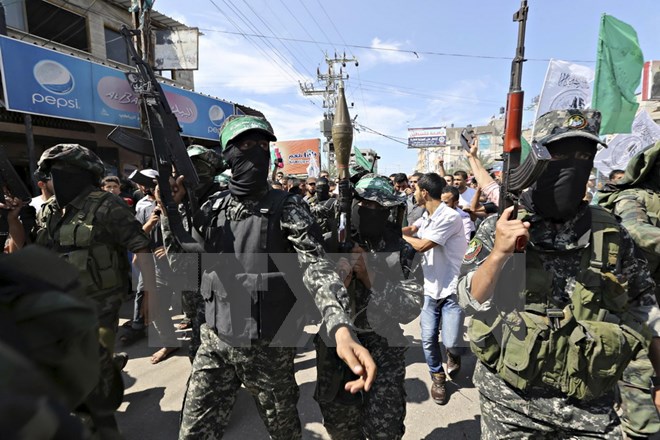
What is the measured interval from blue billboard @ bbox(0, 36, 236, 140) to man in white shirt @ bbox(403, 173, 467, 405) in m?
7.68

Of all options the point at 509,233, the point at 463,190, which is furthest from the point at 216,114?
the point at 509,233

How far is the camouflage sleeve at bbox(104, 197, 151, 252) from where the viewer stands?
8.57ft

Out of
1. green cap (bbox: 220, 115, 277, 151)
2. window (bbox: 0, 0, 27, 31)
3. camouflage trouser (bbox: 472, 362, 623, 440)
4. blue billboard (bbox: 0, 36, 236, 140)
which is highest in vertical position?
window (bbox: 0, 0, 27, 31)

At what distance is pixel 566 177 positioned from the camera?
171cm

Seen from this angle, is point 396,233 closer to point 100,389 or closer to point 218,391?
point 218,391

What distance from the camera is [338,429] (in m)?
2.19

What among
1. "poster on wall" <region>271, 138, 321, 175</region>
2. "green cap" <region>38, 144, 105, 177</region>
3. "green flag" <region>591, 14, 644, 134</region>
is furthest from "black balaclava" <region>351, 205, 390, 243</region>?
"poster on wall" <region>271, 138, 321, 175</region>

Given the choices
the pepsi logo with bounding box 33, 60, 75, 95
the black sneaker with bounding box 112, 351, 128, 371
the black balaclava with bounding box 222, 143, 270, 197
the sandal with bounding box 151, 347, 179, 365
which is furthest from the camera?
the pepsi logo with bounding box 33, 60, 75, 95

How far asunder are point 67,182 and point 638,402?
12.4 feet

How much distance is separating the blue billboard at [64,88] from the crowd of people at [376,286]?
224 inches

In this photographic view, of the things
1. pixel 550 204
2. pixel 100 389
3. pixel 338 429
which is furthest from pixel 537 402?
pixel 100 389

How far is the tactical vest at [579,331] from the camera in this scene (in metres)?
1.61

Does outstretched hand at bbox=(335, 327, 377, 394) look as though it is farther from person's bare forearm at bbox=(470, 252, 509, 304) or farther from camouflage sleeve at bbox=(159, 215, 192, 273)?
camouflage sleeve at bbox=(159, 215, 192, 273)

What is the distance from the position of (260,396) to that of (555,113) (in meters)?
2.16
